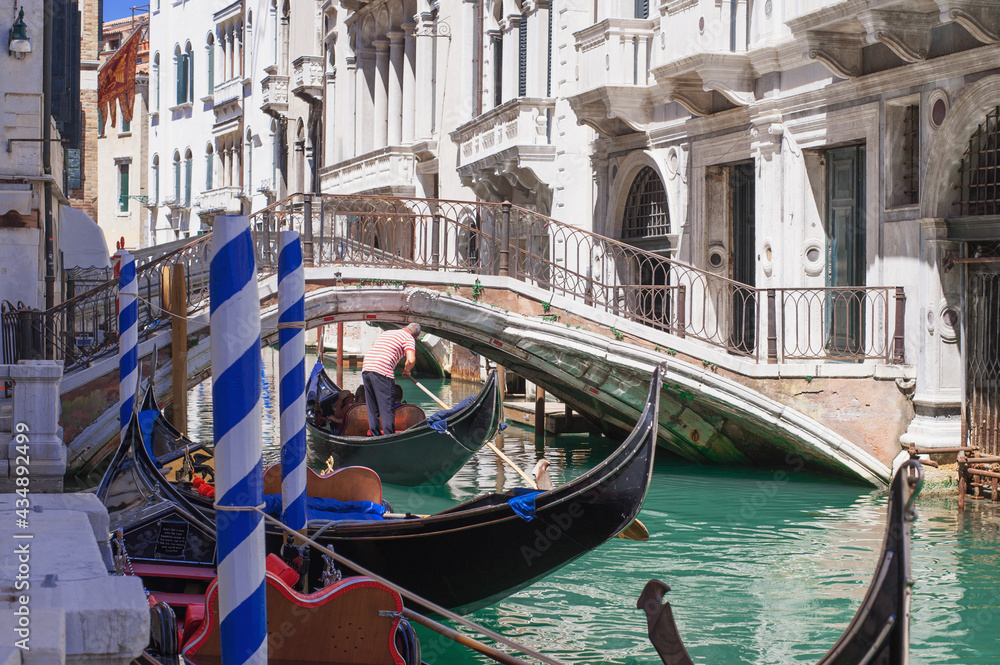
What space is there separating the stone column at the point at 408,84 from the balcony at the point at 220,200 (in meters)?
7.93

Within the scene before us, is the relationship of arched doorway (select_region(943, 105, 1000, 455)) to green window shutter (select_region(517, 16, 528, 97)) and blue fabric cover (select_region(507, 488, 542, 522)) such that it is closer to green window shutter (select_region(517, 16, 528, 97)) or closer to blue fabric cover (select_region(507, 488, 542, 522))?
blue fabric cover (select_region(507, 488, 542, 522))

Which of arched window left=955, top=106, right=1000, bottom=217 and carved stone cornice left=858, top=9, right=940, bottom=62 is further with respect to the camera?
arched window left=955, top=106, right=1000, bottom=217

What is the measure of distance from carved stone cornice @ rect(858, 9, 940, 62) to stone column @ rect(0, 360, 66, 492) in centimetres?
499

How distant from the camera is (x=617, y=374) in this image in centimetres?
877

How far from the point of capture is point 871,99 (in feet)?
25.7

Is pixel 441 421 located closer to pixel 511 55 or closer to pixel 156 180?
pixel 511 55

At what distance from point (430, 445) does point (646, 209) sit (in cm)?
353

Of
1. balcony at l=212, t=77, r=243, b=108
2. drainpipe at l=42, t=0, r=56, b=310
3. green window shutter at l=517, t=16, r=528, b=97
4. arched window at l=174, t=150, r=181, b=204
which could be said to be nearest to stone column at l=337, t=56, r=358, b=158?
green window shutter at l=517, t=16, r=528, b=97

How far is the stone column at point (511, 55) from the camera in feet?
42.6

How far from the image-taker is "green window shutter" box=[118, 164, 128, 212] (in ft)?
97.8

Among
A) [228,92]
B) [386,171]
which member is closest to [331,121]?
[386,171]

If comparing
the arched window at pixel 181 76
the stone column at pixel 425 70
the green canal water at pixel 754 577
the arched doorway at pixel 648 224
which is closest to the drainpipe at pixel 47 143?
the green canal water at pixel 754 577

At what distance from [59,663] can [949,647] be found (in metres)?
3.98

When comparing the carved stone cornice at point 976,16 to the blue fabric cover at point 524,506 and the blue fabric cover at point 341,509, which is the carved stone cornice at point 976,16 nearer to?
the blue fabric cover at point 524,506
